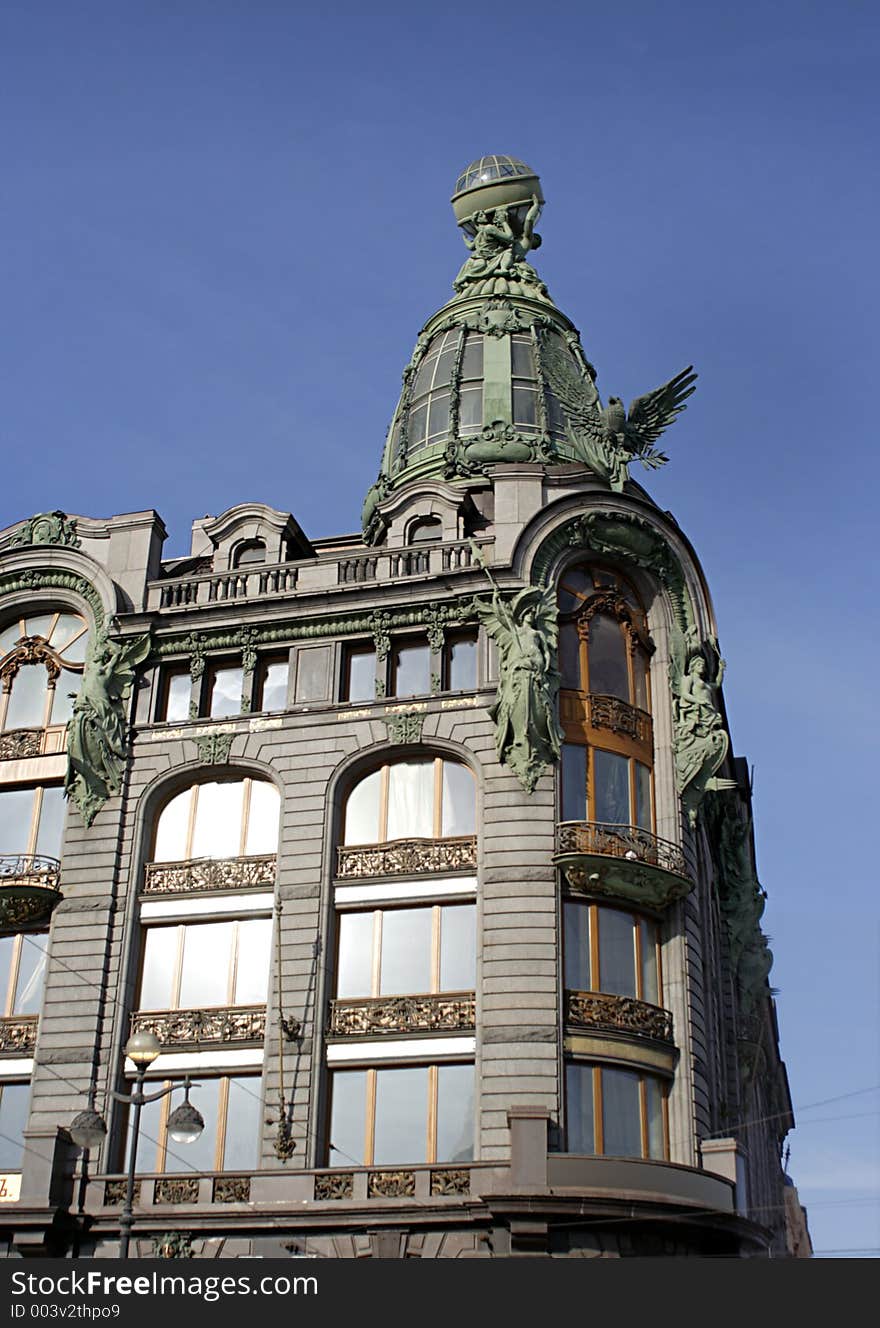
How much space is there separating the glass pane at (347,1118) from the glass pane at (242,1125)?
1.77m

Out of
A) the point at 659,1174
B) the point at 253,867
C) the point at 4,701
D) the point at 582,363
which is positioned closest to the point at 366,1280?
the point at 659,1174

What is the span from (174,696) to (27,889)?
6.47 metres

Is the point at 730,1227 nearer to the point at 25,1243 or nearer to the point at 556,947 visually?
the point at 556,947

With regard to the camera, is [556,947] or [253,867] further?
[253,867]

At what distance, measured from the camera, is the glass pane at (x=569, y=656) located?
1607 inches

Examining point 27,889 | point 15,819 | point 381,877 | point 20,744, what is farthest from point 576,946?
point 20,744

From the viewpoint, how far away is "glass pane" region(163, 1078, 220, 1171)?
36750mm

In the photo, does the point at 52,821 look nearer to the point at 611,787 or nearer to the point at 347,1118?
the point at 347,1118

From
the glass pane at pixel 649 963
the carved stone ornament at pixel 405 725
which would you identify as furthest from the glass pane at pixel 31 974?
the glass pane at pixel 649 963

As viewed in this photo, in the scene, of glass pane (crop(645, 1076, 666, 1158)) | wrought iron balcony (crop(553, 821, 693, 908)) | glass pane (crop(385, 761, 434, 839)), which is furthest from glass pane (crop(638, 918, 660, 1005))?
glass pane (crop(385, 761, 434, 839))

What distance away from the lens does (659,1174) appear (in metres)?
33.8

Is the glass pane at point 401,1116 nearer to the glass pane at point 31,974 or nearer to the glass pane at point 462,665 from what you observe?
the glass pane at point 31,974

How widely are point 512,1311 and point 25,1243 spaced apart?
14.1 metres

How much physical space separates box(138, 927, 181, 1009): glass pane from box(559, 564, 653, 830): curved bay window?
10092 mm
